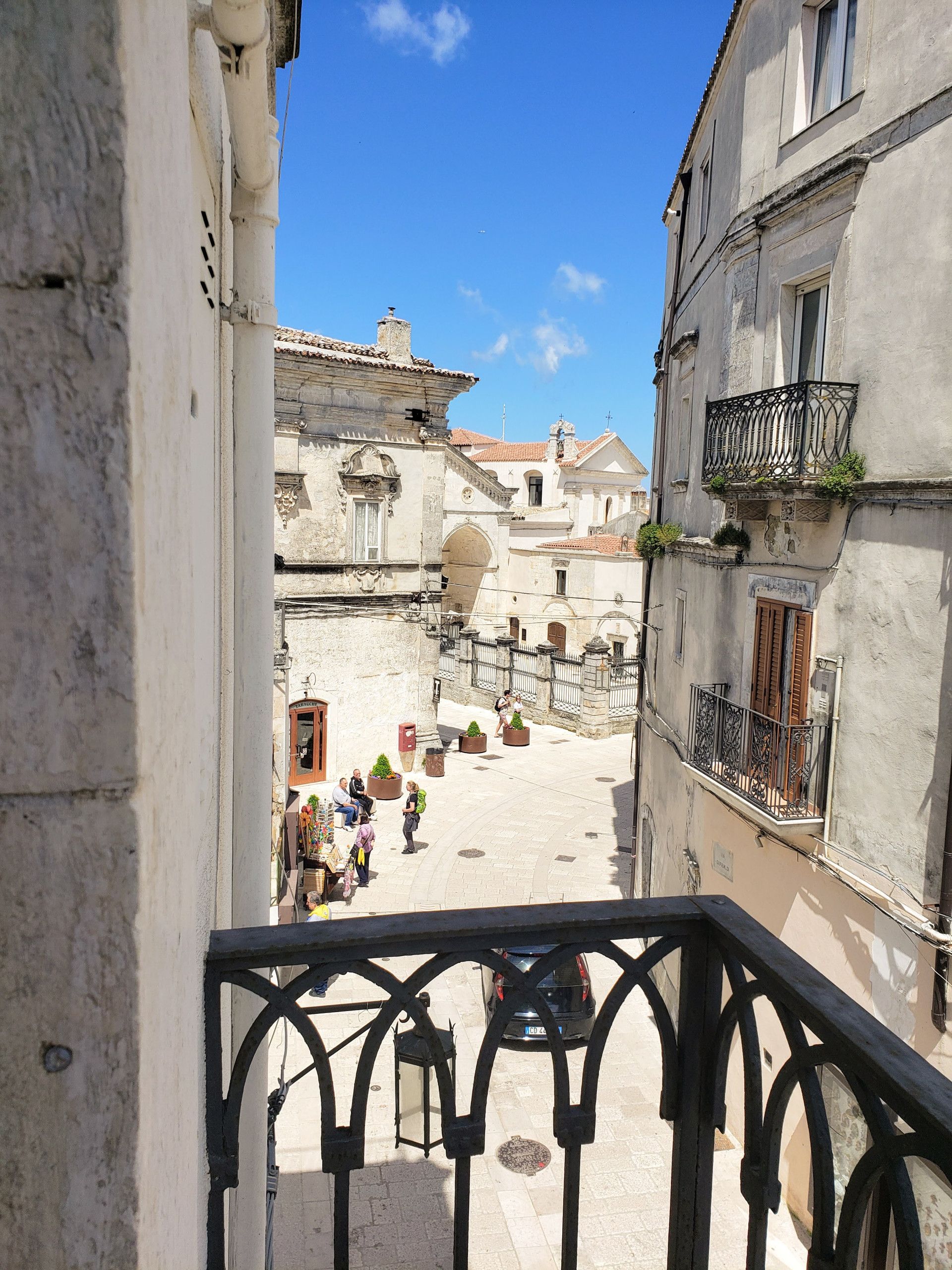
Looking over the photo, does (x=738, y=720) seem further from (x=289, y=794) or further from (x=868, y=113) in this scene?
(x=289, y=794)

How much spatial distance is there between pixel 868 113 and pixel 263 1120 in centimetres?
937

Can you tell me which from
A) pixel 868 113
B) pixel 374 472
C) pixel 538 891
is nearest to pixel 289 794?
pixel 538 891

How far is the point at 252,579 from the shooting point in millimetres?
2883

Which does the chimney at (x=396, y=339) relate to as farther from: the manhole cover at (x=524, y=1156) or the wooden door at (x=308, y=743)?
the manhole cover at (x=524, y=1156)

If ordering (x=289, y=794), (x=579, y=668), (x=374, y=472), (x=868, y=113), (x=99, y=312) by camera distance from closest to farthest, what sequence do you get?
(x=99, y=312) → (x=868, y=113) → (x=289, y=794) → (x=374, y=472) → (x=579, y=668)

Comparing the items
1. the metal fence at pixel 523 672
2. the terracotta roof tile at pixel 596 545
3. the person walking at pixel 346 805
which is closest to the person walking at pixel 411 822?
the person walking at pixel 346 805

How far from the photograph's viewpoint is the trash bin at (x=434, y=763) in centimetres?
2269

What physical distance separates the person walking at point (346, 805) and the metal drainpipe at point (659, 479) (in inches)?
228

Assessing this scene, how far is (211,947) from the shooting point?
1.82m

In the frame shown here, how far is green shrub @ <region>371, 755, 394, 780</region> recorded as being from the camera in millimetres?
21047

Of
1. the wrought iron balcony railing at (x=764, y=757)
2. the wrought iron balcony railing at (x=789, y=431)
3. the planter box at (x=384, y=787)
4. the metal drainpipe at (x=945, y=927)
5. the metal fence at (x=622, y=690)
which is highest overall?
the wrought iron balcony railing at (x=789, y=431)

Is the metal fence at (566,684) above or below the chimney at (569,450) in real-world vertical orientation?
below

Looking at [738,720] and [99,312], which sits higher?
[99,312]

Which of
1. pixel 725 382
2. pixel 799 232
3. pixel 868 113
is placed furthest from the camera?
pixel 725 382
